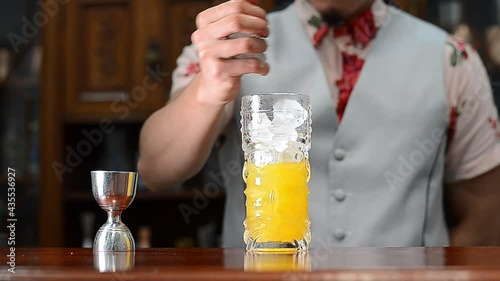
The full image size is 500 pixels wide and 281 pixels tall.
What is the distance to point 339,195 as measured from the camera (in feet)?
5.21

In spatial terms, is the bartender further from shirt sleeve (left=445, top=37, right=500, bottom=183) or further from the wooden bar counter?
the wooden bar counter

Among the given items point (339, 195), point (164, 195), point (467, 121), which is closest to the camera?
point (339, 195)

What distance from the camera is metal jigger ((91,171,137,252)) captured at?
996 millimetres

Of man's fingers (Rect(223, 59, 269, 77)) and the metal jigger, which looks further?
man's fingers (Rect(223, 59, 269, 77))

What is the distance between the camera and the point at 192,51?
1.72m

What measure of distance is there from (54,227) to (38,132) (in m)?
0.43

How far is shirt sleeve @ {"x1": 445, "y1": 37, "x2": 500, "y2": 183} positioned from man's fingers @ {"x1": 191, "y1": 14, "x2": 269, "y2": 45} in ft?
2.26

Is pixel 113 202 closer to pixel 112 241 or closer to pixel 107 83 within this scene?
pixel 112 241

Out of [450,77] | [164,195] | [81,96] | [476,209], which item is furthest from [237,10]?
[81,96]

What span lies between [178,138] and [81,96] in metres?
2.17

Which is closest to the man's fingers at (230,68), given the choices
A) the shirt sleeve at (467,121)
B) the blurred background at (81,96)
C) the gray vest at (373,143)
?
the gray vest at (373,143)

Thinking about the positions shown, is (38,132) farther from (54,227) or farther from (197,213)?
(197,213)

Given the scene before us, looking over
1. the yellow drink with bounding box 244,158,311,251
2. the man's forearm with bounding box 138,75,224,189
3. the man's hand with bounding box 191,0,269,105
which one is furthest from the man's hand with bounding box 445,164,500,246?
the yellow drink with bounding box 244,158,311,251

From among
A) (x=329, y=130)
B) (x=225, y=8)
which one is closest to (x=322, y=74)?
(x=329, y=130)
